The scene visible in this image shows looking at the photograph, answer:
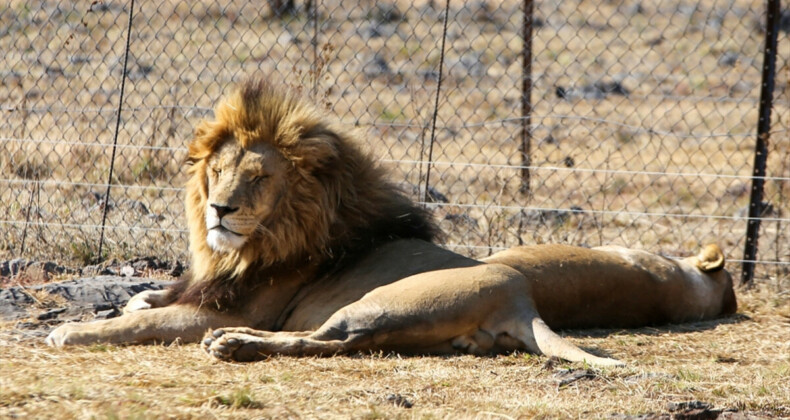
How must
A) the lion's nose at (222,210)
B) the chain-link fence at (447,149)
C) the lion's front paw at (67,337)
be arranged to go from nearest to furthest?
the lion's front paw at (67,337) < the lion's nose at (222,210) < the chain-link fence at (447,149)

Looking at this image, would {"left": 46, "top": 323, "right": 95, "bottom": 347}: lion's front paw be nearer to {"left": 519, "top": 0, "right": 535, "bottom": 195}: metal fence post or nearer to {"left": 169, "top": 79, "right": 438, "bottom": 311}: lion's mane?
{"left": 169, "top": 79, "right": 438, "bottom": 311}: lion's mane

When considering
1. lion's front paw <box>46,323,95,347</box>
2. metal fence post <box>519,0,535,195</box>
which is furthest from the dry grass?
metal fence post <box>519,0,535,195</box>

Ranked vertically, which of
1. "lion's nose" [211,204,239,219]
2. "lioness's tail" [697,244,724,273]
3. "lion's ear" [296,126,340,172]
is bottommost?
"lioness's tail" [697,244,724,273]

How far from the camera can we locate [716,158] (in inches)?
490

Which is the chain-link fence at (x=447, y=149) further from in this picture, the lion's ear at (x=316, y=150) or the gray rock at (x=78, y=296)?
the gray rock at (x=78, y=296)

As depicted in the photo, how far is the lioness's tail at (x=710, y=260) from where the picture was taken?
5770 millimetres

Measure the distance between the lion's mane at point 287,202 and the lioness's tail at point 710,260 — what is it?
76.0 inches

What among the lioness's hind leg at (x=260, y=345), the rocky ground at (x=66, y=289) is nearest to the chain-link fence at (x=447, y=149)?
the rocky ground at (x=66, y=289)

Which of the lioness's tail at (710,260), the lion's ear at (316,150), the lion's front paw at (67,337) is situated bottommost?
the lion's front paw at (67,337)

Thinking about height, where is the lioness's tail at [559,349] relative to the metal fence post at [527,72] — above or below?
below

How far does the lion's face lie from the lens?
15.2 ft

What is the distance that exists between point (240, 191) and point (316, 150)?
41 centimetres

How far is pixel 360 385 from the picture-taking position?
382 cm

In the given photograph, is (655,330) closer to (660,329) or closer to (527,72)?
(660,329)
